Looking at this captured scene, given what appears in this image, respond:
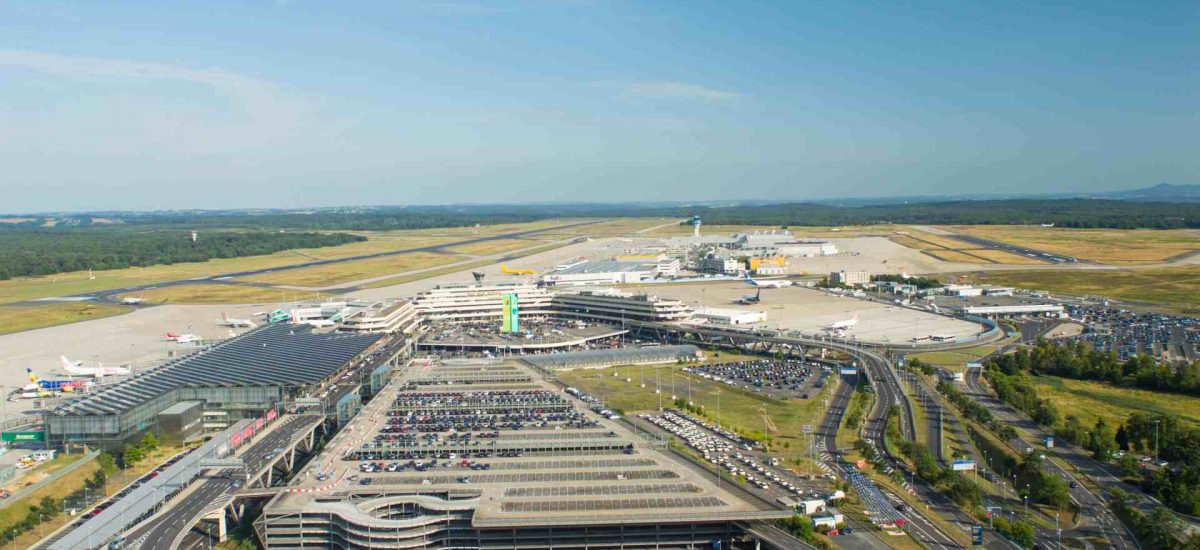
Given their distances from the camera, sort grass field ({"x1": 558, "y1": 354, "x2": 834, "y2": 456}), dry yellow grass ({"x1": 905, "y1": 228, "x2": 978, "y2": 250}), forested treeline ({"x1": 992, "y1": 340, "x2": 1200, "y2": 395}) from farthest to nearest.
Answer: dry yellow grass ({"x1": 905, "y1": 228, "x2": 978, "y2": 250}), forested treeline ({"x1": 992, "y1": 340, "x2": 1200, "y2": 395}), grass field ({"x1": 558, "y1": 354, "x2": 834, "y2": 456})

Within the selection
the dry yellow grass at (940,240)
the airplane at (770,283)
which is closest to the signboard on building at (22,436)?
the airplane at (770,283)

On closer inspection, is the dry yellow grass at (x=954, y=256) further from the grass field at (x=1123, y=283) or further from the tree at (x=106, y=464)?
the tree at (x=106, y=464)

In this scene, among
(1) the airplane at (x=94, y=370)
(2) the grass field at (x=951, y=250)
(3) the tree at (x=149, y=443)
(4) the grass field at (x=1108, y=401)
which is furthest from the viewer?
(2) the grass field at (x=951, y=250)

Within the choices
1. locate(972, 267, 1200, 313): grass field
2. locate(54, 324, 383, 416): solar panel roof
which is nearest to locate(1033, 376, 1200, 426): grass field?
locate(972, 267, 1200, 313): grass field

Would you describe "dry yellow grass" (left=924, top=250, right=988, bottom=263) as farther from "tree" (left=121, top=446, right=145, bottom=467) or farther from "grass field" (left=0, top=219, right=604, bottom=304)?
"tree" (left=121, top=446, right=145, bottom=467)

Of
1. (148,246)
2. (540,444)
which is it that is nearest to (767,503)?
(540,444)

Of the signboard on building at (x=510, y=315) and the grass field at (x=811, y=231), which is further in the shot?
the grass field at (x=811, y=231)

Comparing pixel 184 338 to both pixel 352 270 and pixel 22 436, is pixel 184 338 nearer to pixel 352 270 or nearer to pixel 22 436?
pixel 22 436
